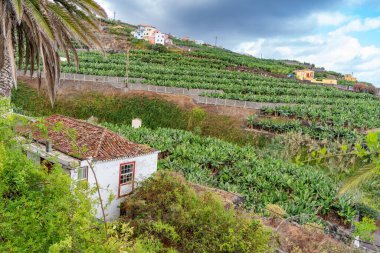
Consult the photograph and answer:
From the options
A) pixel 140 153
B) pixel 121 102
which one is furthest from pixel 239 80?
pixel 140 153

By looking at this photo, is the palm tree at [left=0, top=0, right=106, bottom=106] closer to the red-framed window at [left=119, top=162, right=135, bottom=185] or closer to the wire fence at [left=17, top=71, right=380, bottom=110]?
the red-framed window at [left=119, top=162, right=135, bottom=185]

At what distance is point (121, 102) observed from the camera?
129 ft

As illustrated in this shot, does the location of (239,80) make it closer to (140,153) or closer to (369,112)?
(369,112)

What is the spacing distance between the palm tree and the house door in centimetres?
442

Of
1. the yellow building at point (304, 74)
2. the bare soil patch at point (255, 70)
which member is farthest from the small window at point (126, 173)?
the yellow building at point (304, 74)

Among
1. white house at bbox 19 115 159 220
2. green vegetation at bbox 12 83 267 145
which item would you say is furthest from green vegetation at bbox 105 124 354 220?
green vegetation at bbox 12 83 267 145

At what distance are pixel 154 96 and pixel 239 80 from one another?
17.4 metres

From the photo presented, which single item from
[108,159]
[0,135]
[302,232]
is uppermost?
[0,135]

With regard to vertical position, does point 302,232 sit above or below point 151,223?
below

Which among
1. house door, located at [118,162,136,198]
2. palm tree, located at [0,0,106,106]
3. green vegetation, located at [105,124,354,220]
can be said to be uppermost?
palm tree, located at [0,0,106,106]

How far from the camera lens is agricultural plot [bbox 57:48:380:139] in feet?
112

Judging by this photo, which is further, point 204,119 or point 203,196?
point 204,119

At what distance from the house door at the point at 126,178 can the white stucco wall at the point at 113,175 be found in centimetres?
17

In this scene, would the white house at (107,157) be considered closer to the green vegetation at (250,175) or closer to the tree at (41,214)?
the green vegetation at (250,175)
